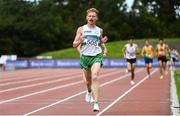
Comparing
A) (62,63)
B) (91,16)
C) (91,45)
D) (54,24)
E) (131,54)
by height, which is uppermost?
(54,24)

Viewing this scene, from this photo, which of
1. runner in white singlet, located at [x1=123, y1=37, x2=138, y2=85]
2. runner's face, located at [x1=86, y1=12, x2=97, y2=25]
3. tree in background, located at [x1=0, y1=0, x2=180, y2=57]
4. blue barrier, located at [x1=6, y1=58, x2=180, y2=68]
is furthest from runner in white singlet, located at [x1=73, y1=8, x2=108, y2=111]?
tree in background, located at [x1=0, y1=0, x2=180, y2=57]

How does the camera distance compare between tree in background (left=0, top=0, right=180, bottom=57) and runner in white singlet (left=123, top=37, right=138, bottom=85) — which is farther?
tree in background (left=0, top=0, right=180, bottom=57)

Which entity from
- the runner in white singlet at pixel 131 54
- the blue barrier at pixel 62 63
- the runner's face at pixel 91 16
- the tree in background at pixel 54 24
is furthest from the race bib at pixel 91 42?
the tree in background at pixel 54 24

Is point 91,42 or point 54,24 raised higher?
point 54,24

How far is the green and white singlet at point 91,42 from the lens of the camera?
12.7 meters

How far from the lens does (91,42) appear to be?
12.8 meters

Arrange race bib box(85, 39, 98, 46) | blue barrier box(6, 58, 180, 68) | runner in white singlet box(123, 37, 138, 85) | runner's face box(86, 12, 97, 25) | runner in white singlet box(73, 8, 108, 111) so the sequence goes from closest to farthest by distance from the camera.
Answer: runner's face box(86, 12, 97, 25), runner in white singlet box(73, 8, 108, 111), race bib box(85, 39, 98, 46), runner in white singlet box(123, 37, 138, 85), blue barrier box(6, 58, 180, 68)

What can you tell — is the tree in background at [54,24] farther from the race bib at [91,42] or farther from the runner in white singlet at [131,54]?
the race bib at [91,42]

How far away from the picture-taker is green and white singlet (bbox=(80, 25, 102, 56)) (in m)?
12.7

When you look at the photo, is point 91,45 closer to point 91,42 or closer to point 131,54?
point 91,42

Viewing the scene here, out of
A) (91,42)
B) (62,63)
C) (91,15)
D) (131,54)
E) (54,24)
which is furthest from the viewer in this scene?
(54,24)

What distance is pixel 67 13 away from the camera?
12488 centimetres

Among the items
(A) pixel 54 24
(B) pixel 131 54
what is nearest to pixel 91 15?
(B) pixel 131 54

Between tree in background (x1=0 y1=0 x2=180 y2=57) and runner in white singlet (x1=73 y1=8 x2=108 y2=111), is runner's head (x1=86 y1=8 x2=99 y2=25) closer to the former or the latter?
runner in white singlet (x1=73 y1=8 x2=108 y2=111)
